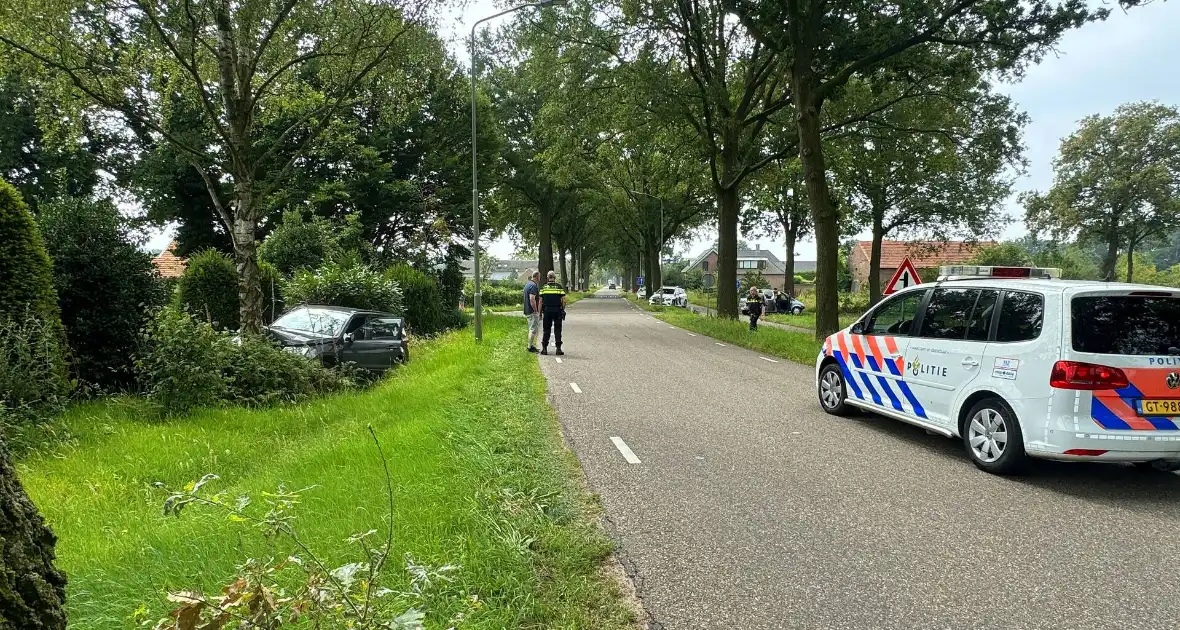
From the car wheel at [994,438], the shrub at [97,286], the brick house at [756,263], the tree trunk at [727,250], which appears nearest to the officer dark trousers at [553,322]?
A: the shrub at [97,286]

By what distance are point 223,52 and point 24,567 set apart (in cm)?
1138

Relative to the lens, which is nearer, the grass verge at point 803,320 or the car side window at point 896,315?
the car side window at point 896,315

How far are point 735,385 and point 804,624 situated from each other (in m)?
6.94

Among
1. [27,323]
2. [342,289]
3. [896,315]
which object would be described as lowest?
[27,323]

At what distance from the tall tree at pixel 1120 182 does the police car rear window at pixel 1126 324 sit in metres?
38.3

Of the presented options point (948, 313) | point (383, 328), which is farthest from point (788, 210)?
point (948, 313)

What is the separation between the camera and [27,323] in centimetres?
738

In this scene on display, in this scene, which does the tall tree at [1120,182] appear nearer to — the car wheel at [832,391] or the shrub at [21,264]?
the car wheel at [832,391]

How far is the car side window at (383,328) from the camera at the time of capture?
11438mm

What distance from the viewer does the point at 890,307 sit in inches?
272

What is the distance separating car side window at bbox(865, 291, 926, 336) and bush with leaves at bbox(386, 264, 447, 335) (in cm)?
1346

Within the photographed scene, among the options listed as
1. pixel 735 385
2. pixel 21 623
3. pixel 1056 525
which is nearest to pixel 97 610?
pixel 21 623

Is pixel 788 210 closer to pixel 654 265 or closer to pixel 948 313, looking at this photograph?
pixel 654 265

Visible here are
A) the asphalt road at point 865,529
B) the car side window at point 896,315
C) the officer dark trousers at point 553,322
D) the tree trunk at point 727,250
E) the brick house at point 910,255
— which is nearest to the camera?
the asphalt road at point 865,529
